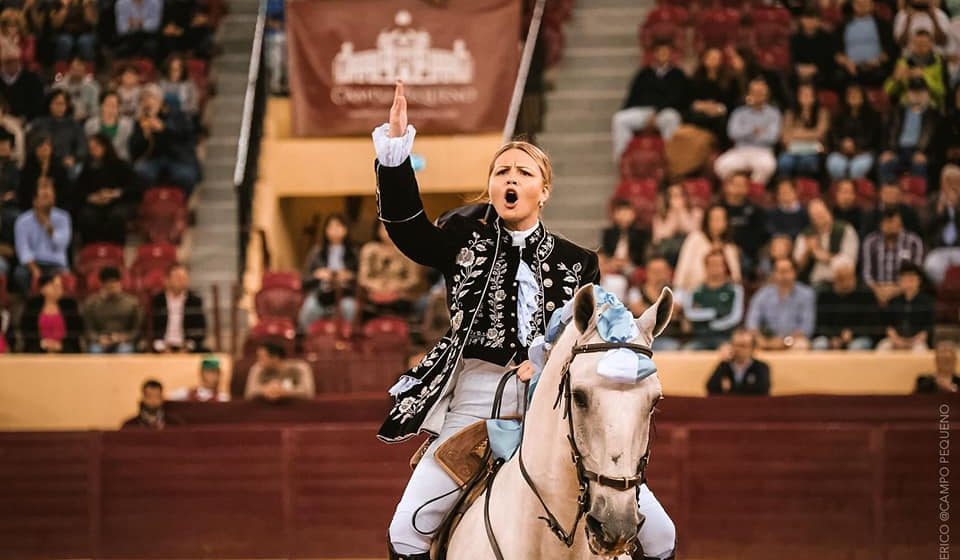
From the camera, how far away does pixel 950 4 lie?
1258cm

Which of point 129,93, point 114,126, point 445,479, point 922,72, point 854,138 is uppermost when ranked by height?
point 922,72

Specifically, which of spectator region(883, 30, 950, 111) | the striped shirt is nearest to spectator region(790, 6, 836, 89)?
spectator region(883, 30, 950, 111)

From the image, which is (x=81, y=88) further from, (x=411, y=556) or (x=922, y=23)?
(x=411, y=556)

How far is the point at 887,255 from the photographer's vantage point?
1070 cm

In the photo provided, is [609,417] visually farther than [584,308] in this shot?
No

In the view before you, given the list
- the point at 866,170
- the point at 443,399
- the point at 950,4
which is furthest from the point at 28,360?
the point at 443,399

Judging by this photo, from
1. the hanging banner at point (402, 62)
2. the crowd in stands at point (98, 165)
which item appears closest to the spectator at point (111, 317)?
the crowd in stands at point (98, 165)

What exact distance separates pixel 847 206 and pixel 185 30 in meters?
5.96

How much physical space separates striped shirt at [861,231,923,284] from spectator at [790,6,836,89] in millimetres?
1902

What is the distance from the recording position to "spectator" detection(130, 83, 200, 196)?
42.0 feet

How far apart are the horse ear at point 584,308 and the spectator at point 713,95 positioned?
8.76 meters

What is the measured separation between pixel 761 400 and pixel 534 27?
443 centimetres

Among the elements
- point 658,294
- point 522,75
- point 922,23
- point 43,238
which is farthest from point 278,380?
point 922,23

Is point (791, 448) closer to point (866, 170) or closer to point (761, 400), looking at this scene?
point (761, 400)
